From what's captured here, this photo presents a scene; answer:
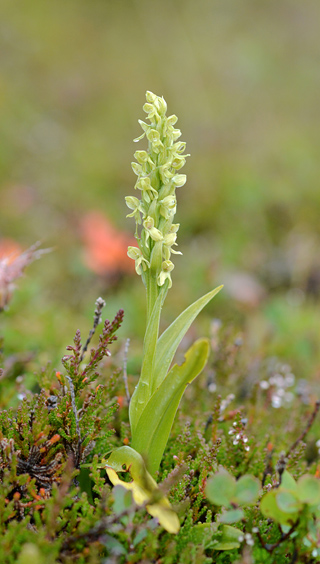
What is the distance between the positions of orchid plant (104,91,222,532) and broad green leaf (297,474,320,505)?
16.4 inches

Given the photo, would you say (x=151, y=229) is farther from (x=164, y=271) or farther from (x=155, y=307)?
(x=155, y=307)

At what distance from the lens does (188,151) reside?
7.77m

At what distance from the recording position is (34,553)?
97 centimetres

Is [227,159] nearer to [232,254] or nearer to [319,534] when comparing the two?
[232,254]

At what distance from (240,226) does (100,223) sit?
1.98 metres

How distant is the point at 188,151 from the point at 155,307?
6.74 meters

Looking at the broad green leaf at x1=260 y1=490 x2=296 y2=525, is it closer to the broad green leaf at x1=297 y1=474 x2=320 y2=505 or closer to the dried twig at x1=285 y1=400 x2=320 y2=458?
the broad green leaf at x1=297 y1=474 x2=320 y2=505

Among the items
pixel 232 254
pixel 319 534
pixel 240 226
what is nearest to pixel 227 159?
pixel 240 226

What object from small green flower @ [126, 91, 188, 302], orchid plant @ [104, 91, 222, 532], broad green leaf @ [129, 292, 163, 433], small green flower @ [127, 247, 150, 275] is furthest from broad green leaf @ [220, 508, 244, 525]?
small green flower @ [127, 247, 150, 275]

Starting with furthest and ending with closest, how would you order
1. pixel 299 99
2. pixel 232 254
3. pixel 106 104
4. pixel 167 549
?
pixel 299 99 < pixel 106 104 < pixel 232 254 < pixel 167 549

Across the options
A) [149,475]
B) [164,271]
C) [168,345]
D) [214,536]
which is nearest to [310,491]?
[214,536]

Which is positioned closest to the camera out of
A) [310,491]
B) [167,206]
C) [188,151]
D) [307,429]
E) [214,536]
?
[310,491]

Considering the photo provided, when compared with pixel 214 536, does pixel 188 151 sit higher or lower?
higher

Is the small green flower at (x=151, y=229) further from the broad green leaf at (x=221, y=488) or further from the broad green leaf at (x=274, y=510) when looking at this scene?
the broad green leaf at (x=274, y=510)
